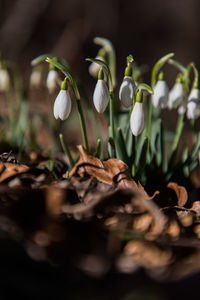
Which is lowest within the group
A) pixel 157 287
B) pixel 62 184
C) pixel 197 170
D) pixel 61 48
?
A: pixel 157 287

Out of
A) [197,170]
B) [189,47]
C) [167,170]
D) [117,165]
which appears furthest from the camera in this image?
[189,47]

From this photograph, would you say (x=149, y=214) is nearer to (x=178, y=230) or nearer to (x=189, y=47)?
(x=178, y=230)

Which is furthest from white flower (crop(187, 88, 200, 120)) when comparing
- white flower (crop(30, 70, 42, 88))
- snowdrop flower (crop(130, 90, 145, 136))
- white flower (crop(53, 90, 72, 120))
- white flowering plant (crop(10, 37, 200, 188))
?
white flower (crop(30, 70, 42, 88))

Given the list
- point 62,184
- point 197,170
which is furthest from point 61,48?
point 62,184

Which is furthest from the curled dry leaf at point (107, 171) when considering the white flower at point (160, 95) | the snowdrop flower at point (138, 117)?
the white flower at point (160, 95)

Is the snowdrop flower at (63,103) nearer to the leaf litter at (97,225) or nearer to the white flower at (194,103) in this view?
the leaf litter at (97,225)

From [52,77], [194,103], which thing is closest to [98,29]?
[52,77]
